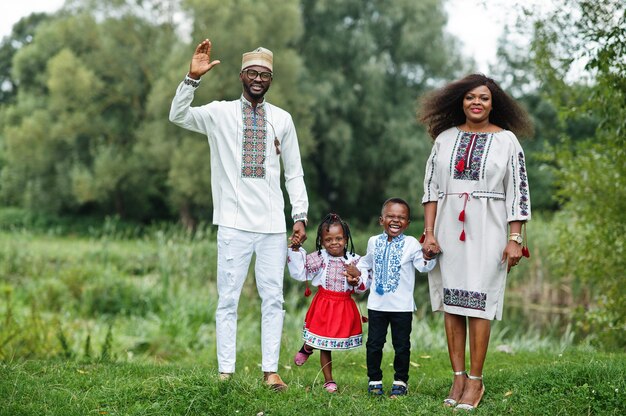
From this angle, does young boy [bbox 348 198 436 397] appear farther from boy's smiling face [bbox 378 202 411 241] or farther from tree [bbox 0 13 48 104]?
tree [bbox 0 13 48 104]

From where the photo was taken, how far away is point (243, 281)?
474cm

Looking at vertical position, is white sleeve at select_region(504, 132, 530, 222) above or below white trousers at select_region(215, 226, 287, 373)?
above

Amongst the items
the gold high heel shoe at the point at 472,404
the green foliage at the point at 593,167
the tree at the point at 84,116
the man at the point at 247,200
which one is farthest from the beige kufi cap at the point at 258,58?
the tree at the point at 84,116

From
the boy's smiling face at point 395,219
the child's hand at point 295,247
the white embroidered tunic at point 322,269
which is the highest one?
the boy's smiling face at point 395,219

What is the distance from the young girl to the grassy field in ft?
0.79

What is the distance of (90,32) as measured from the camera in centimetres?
2523

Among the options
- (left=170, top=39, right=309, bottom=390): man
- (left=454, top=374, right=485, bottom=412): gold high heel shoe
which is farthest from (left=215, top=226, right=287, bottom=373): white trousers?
(left=454, top=374, right=485, bottom=412): gold high heel shoe

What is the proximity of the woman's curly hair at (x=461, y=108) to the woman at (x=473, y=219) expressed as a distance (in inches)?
0.4

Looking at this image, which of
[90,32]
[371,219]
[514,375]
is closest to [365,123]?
[371,219]

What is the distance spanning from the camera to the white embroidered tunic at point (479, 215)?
4496mm

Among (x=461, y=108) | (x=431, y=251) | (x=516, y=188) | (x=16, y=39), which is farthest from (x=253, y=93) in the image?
(x=16, y=39)

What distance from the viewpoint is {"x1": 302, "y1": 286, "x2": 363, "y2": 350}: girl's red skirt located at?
187 inches

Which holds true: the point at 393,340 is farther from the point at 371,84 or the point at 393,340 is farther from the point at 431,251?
the point at 371,84

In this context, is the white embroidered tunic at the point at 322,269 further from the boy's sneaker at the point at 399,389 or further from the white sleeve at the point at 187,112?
the white sleeve at the point at 187,112
